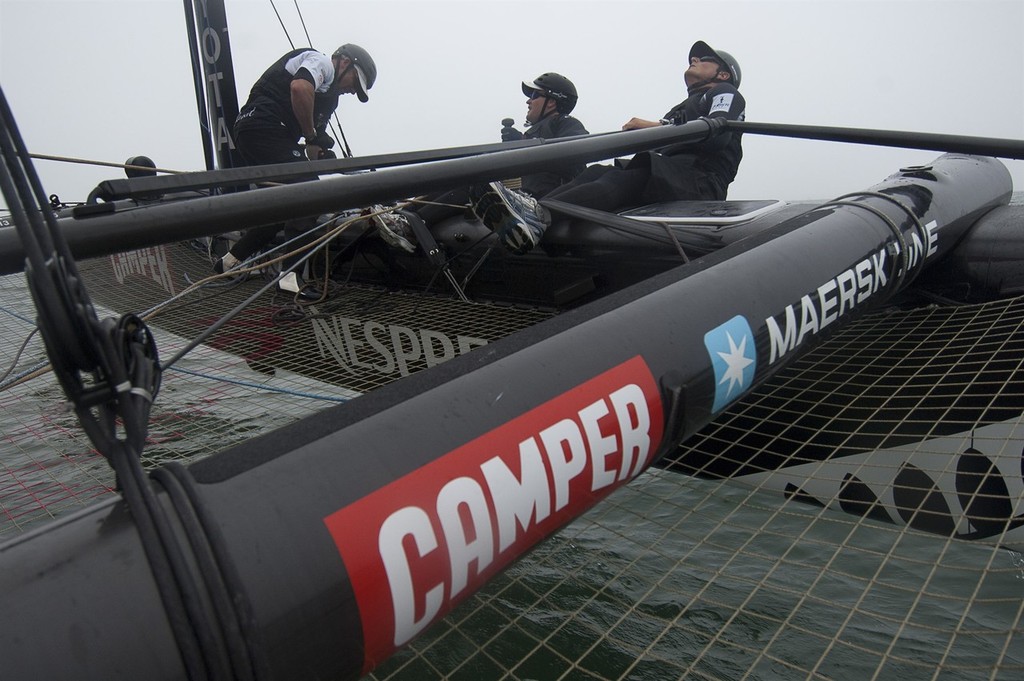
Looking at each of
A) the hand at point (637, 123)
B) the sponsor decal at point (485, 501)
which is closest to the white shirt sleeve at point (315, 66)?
the hand at point (637, 123)

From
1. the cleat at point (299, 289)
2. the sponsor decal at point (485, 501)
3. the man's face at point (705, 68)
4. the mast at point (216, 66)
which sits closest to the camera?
the sponsor decal at point (485, 501)

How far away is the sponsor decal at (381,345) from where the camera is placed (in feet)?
7.78

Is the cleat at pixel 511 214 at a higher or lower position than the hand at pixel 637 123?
lower

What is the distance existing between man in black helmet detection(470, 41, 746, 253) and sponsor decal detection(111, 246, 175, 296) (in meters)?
2.63

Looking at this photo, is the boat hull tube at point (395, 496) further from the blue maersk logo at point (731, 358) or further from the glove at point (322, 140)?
the glove at point (322, 140)

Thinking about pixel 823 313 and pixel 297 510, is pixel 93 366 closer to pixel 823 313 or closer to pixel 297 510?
pixel 297 510

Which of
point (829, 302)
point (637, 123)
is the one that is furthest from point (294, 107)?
Result: point (829, 302)

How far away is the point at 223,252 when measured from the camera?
419 centimetres

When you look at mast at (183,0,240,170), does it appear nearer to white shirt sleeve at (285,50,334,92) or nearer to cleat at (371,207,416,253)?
white shirt sleeve at (285,50,334,92)

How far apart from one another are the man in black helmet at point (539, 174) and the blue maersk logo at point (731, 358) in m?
1.67

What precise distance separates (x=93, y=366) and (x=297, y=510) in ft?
0.66

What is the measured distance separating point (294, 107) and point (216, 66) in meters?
1.03

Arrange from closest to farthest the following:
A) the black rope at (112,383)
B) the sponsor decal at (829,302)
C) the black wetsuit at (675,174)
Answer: the black rope at (112,383), the sponsor decal at (829,302), the black wetsuit at (675,174)

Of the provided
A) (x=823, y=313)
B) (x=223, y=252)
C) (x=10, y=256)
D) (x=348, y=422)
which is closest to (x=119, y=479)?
(x=348, y=422)
